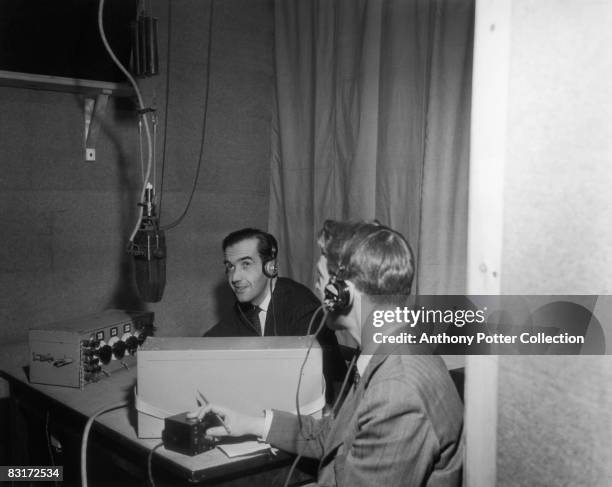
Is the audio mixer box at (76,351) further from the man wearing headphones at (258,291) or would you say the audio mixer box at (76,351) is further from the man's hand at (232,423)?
the man's hand at (232,423)

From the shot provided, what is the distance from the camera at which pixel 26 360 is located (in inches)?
88.0

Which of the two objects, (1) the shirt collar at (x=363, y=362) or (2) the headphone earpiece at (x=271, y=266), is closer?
(1) the shirt collar at (x=363, y=362)

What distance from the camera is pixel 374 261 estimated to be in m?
1.35

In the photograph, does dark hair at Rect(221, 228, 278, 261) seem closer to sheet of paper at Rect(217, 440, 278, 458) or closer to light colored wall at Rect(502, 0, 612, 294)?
sheet of paper at Rect(217, 440, 278, 458)

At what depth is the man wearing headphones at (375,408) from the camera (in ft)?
3.67

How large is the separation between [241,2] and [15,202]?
139cm

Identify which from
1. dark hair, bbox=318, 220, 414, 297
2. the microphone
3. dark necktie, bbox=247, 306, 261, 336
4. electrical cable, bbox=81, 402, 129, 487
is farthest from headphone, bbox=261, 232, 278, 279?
dark hair, bbox=318, 220, 414, 297

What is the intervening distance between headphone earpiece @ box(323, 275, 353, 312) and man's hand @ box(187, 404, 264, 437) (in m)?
0.34

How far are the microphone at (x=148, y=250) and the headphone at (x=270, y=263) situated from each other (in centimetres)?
51

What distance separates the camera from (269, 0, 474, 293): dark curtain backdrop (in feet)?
6.27

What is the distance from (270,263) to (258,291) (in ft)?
0.49

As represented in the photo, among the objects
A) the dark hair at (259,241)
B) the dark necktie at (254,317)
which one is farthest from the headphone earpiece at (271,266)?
the dark necktie at (254,317)

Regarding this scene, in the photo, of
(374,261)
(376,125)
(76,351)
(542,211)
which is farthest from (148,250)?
(542,211)

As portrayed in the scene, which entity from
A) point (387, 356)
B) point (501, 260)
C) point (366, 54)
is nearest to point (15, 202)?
point (366, 54)
